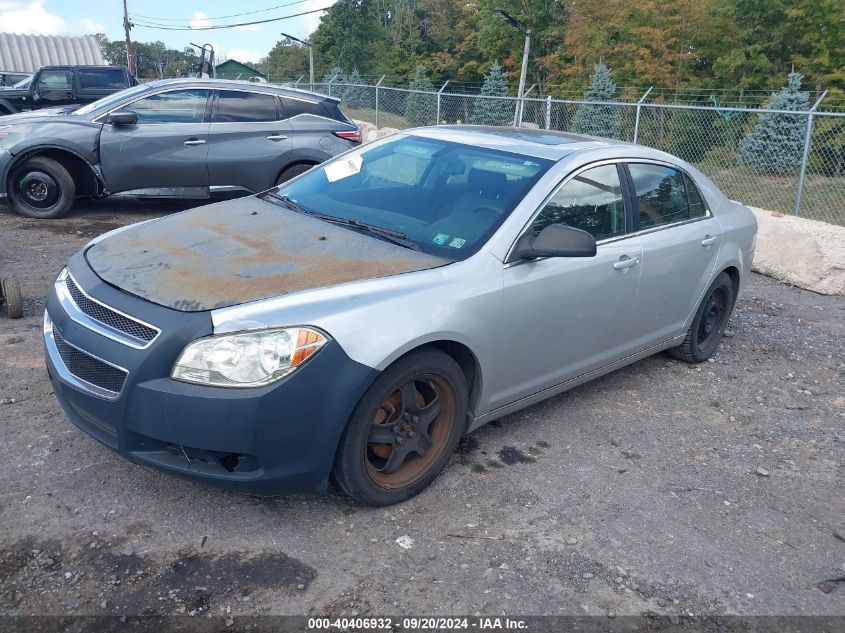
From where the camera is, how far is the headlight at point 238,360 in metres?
2.99

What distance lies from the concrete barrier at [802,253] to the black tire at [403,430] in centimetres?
618

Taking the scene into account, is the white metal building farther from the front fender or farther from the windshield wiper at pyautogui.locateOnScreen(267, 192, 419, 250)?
the windshield wiper at pyautogui.locateOnScreen(267, 192, 419, 250)

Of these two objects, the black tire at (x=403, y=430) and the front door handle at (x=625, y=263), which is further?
the front door handle at (x=625, y=263)

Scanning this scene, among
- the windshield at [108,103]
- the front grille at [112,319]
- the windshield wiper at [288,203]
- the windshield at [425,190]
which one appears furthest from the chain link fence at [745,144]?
the front grille at [112,319]

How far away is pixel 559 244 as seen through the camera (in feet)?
12.3

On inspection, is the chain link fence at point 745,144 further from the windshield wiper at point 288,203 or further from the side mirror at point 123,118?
the windshield wiper at point 288,203

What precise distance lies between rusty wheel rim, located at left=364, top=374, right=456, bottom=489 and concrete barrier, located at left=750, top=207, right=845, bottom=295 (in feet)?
20.5

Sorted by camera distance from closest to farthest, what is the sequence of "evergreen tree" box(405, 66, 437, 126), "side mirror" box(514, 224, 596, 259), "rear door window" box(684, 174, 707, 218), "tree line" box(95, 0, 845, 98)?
"side mirror" box(514, 224, 596, 259), "rear door window" box(684, 174, 707, 218), "evergreen tree" box(405, 66, 437, 126), "tree line" box(95, 0, 845, 98)

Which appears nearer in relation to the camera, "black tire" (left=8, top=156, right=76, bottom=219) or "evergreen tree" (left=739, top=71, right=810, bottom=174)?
"black tire" (left=8, top=156, right=76, bottom=219)

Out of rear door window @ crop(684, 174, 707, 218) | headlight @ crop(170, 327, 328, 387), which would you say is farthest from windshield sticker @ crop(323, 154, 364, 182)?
rear door window @ crop(684, 174, 707, 218)

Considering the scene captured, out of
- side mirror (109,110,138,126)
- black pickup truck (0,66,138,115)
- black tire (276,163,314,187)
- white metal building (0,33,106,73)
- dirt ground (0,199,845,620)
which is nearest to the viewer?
dirt ground (0,199,845,620)

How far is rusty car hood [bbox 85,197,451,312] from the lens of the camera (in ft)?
10.6

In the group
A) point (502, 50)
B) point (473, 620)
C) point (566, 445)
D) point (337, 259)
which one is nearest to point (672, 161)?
point (566, 445)

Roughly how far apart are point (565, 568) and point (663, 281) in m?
2.26
